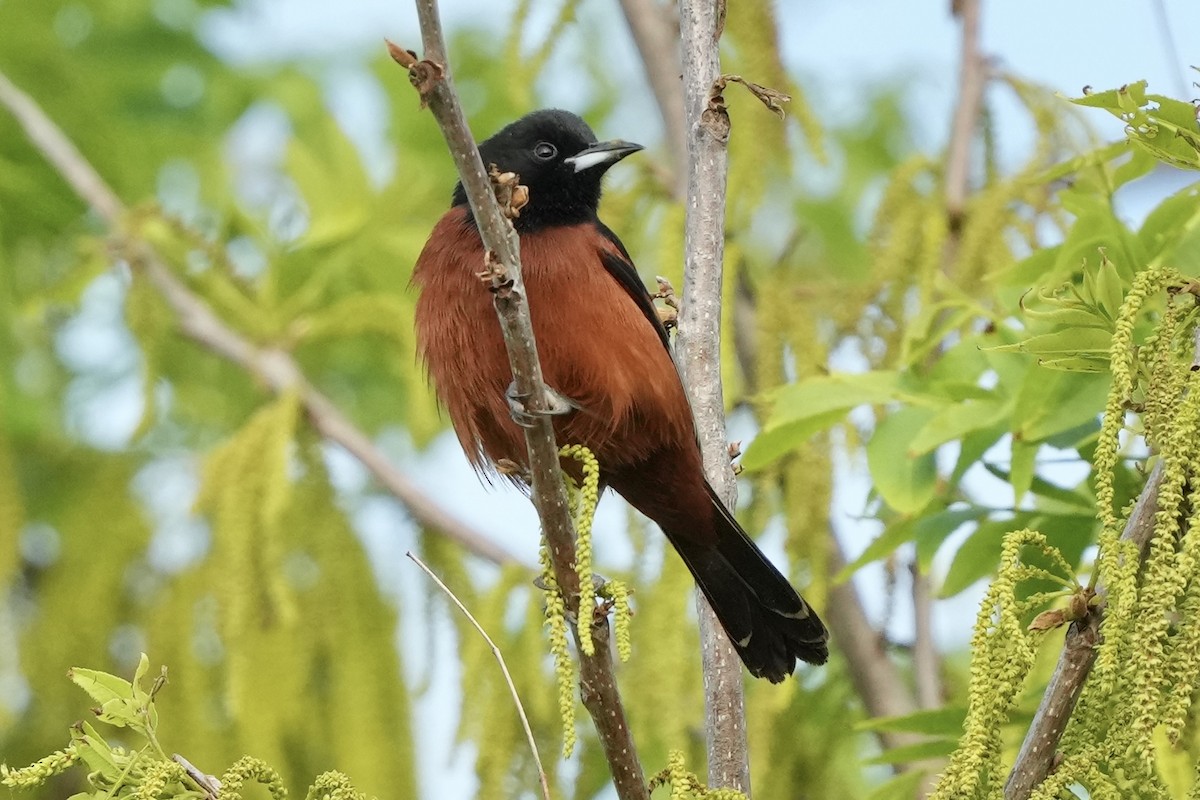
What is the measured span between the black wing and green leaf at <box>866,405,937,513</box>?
0.68 metres

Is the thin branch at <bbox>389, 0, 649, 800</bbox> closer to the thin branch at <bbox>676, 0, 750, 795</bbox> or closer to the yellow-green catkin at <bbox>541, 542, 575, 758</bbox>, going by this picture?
the yellow-green catkin at <bbox>541, 542, 575, 758</bbox>

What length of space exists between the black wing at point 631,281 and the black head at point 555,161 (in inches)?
5.6

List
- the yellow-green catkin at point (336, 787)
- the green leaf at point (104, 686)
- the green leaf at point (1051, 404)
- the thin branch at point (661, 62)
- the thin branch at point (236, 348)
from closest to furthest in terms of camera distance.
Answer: the yellow-green catkin at point (336, 787) < the green leaf at point (104, 686) < the green leaf at point (1051, 404) < the thin branch at point (236, 348) < the thin branch at point (661, 62)

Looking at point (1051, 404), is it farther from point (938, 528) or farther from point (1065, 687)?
point (1065, 687)

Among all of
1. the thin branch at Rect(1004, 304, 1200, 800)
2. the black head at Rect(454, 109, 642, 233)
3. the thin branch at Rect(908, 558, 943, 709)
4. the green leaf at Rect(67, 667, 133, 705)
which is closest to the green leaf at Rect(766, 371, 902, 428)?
the black head at Rect(454, 109, 642, 233)

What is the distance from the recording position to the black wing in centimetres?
372

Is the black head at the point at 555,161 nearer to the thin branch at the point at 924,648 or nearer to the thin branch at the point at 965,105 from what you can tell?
the thin branch at the point at 965,105

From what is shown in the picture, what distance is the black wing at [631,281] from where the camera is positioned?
372 centimetres

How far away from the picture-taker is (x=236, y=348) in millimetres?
5273

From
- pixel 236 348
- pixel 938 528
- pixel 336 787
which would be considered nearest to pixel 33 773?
Answer: pixel 336 787

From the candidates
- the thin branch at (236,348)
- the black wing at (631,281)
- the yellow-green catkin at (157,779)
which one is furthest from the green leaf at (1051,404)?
the thin branch at (236,348)

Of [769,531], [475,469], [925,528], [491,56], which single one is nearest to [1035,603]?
[925,528]

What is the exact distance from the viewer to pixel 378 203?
5.83 meters

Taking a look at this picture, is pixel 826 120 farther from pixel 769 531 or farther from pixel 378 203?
pixel 769 531
